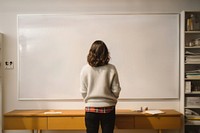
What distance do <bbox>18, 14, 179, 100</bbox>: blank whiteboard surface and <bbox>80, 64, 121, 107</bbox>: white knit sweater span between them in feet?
2.97

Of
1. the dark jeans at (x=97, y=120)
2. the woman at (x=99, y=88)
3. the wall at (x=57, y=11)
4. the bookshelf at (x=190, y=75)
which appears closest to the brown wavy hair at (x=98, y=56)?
the woman at (x=99, y=88)

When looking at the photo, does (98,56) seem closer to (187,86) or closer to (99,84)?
(99,84)

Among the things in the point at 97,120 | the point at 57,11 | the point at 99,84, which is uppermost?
the point at 57,11

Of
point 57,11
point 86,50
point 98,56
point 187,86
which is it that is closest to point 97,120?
point 98,56

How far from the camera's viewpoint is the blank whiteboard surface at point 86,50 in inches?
125

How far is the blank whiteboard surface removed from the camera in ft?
10.4

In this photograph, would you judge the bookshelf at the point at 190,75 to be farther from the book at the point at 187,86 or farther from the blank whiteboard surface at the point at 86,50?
the blank whiteboard surface at the point at 86,50

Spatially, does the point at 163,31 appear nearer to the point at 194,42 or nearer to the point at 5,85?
the point at 194,42

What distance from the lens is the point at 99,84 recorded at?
224cm

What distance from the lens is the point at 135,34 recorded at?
3.18m

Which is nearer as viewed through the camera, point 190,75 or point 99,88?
point 99,88

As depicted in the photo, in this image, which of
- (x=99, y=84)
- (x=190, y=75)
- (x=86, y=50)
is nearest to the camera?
(x=99, y=84)

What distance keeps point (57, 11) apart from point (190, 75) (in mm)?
2104

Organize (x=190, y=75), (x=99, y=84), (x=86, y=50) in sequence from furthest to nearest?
1. (x=86, y=50)
2. (x=190, y=75)
3. (x=99, y=84)
